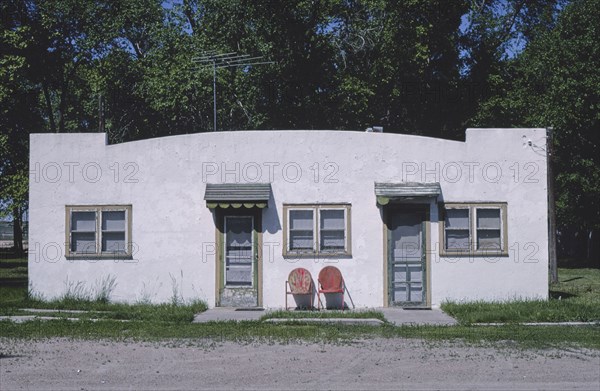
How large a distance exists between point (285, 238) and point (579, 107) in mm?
20249

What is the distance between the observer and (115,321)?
17250 millimetres

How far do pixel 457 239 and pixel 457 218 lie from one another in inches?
18.2

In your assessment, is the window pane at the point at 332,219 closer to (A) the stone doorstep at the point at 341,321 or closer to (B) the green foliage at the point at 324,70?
(A) the stone doorstep at the point at 341,321

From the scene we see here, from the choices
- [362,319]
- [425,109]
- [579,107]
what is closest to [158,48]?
[425,109]

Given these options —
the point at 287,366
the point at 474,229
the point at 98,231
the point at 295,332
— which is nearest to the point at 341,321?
the point at 295,332

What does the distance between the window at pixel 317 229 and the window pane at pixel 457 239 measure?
2211 mm

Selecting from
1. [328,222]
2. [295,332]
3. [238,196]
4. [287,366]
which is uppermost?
[238,196]

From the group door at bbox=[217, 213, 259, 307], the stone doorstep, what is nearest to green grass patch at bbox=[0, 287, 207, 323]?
door at bbox=[217, 213, 259, 307]

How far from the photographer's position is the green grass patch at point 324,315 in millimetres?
17656

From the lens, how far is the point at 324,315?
58.9 feet

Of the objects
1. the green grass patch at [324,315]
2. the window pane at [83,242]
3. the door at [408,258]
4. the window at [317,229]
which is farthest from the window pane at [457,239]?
the window pane at [83,242]

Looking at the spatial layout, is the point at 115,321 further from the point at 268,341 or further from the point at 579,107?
the point at 579,107

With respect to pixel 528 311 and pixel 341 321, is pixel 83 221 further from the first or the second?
pixel 528 311

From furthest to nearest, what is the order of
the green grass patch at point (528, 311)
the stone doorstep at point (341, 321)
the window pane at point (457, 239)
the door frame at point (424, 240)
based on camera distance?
the window pane at point (457, 239) < the door frame at point (424, 240) < the green grass patch at point (528, 311) < the stone doorstep at point (341, 321)
